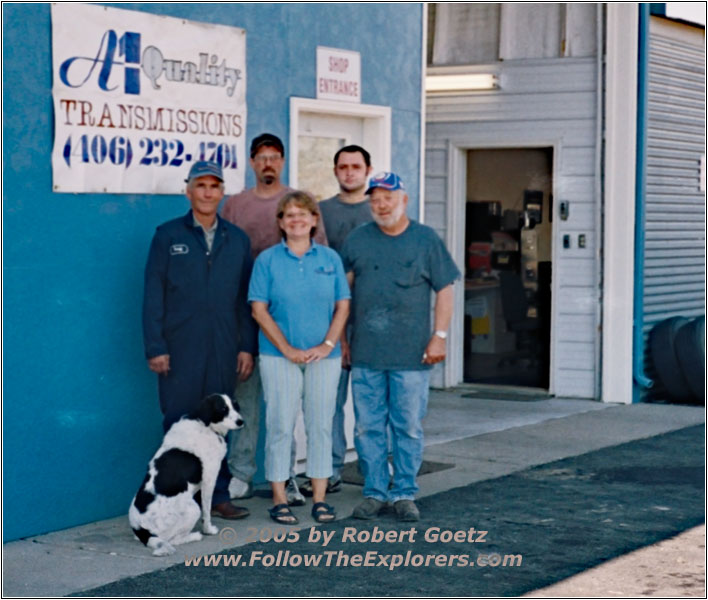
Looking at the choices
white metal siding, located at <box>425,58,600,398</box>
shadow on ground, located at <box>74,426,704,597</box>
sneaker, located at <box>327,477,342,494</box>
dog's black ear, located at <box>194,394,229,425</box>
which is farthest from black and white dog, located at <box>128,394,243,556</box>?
white metal siding, located at <box>425,58,600,398</box>


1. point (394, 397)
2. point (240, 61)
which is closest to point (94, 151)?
point (240, 61)

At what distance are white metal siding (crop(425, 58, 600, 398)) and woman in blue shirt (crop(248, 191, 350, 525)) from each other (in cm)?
549

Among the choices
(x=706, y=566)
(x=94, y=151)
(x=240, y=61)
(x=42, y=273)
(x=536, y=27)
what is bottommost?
(x=706, y=566)

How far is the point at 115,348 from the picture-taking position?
7.70m

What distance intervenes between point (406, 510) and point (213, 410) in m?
1.27

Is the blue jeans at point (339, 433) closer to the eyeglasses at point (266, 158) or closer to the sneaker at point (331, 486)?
the sneaker at point (331, 486)

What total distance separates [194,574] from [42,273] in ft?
6.11

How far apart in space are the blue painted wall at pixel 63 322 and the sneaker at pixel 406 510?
1485 millimetres

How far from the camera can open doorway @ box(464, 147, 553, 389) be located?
13.2 m

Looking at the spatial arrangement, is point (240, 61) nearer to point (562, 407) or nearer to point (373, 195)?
point (373, 195)

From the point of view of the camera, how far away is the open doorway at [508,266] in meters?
13.2

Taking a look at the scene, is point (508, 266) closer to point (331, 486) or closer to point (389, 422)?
point (331, 486)

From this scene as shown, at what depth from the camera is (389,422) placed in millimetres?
7887

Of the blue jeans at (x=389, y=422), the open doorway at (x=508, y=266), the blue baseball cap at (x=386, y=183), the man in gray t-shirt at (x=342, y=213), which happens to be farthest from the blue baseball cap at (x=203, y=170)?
the open doorway at (x=508, y=266)
